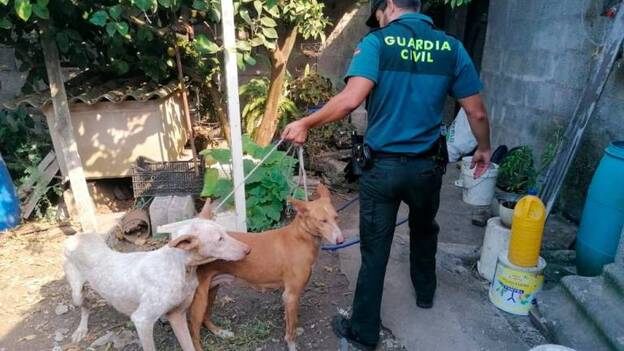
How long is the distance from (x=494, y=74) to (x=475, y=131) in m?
4.22

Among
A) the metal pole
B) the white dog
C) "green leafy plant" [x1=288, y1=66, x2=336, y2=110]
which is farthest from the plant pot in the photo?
"green leafy plant" [x1=288, y1=66, x2=336, y2=110]

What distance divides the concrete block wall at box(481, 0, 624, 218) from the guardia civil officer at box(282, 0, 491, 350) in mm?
2277

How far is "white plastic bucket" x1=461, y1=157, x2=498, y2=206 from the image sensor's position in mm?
5176

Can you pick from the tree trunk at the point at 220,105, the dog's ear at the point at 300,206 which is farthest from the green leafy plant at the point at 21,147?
the dog's ear at the point at 300,206

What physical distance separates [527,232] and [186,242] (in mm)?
2476

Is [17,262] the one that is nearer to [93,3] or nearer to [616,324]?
[93,3]

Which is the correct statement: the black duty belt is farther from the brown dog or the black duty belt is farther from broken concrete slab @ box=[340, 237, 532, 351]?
broken concrete slab @ box=[340, 237, 532, 351]

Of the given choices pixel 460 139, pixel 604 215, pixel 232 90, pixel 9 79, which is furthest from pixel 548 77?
pixel 9 79

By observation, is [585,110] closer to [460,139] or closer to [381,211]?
[381,211]

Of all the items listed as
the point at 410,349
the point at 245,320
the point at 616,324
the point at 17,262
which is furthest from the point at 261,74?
the point at 616,324

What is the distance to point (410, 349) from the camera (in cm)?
296

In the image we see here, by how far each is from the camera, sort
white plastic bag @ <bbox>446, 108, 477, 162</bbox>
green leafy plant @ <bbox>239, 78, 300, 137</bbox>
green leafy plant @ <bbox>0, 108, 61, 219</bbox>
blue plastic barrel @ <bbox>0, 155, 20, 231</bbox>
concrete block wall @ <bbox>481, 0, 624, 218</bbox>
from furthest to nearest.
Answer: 1. green leafy plant @ <bbox>239, 78, 300, 137</bbox>
2. white plastic bag @ <bbox>446, 108, 477, 162</bbox>
3. green leafy plant @ <bbox>0, 108, 61, 219</bbox>
4. blue plastic barrel @ <bbox>0, 155, 20, 231</bbox>
5. concrete block wall @ <bbox>481, 0, 624, 218</bbox>

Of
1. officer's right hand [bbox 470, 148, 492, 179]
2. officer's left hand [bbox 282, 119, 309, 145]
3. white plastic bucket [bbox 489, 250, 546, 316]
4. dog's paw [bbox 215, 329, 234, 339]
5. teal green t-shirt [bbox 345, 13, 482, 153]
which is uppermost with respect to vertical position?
teal green t-shirt [bbox 345, 13, 482, 153]

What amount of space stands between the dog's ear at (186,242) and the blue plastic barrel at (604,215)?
311cm
